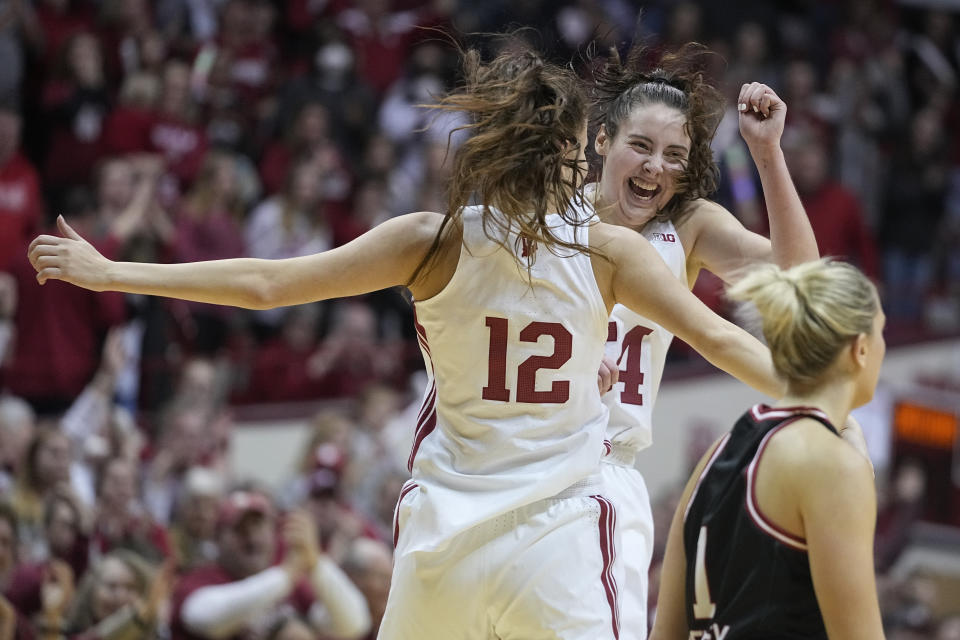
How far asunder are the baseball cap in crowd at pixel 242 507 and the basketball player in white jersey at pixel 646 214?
2541 mm

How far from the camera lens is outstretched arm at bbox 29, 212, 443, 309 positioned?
3.36 meters

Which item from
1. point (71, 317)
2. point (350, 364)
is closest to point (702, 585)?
point (71, 317)

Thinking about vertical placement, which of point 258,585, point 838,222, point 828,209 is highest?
point 828,209

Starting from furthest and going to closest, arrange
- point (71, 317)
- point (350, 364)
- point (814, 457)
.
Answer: point (350, 364) → point (71, 317) → point (814, 457)

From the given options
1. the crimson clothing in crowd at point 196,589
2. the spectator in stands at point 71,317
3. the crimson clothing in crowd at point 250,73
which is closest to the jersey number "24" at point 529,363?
the crimson clothing in crowd at point 196,589

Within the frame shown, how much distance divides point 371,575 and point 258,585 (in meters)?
0.71

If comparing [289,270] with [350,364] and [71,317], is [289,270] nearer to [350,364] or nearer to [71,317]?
[71,317]

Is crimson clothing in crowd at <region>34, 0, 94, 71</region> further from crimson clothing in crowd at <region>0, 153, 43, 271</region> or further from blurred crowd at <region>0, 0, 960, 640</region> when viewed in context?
crimson clothing in crowd at <region>0, 153, 43, 271</region>

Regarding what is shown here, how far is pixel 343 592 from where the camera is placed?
620 cm

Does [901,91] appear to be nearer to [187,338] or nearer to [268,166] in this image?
[268,166]

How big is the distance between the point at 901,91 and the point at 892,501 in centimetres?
542

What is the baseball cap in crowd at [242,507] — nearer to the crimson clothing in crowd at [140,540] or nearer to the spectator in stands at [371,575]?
the crimson clothing in crowd at [140,540]

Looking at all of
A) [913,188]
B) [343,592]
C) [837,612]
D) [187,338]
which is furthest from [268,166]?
[837,612]

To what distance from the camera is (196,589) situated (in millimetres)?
6055
